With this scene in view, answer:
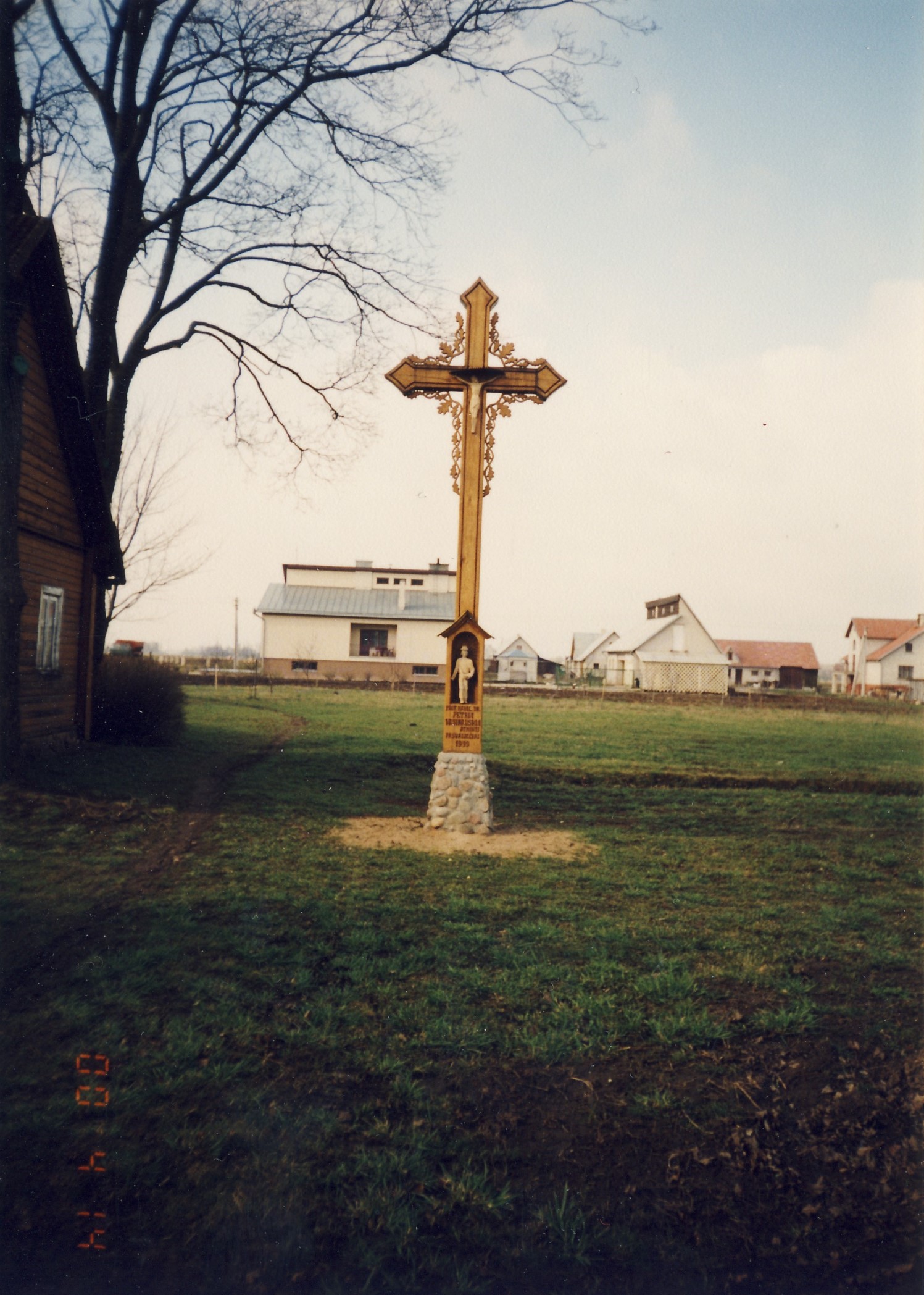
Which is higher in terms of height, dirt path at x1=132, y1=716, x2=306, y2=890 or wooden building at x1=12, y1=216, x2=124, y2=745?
wooden building at x1=12, y1=216, x2=124, y2=745

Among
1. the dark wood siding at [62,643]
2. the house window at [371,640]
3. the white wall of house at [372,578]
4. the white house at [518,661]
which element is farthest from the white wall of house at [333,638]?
the dark wood siding at [62,643]

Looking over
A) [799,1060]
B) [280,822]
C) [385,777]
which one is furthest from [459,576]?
[799,1060]

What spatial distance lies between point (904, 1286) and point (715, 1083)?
3.73 ft

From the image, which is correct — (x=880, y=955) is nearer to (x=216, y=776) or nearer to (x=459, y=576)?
(x=459, y=576)

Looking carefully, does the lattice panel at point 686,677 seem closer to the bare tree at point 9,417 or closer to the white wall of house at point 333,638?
the white wall of house at point 333,638

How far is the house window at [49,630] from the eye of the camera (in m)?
12.5

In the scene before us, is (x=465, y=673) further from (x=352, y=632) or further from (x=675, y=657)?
(x=675, y=657)

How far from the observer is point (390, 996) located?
4402mm

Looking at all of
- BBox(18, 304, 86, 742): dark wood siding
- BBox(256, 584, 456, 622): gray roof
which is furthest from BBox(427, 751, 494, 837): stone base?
BBox(256, 584, 456, 622): gray roof

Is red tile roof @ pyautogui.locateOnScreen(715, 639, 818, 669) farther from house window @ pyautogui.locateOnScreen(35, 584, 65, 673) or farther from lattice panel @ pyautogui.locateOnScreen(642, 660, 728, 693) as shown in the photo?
house window @ pyautogui.locateOnScreen(35, 584, 65, 673)

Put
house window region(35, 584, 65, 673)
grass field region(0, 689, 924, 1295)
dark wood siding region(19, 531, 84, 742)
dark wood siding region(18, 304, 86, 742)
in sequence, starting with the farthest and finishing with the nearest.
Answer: house window region(35, 584, 65, 673)
dark wood siding region(19, 531, 84, 742)
dark wood siding region(18, 304, 86, 742)
grass field region(0, 689, 924, 1295)

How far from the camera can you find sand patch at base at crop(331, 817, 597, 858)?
8047 millimetres

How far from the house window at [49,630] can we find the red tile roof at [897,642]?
56479mm

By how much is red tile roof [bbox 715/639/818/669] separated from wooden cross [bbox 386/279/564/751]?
219 ft
